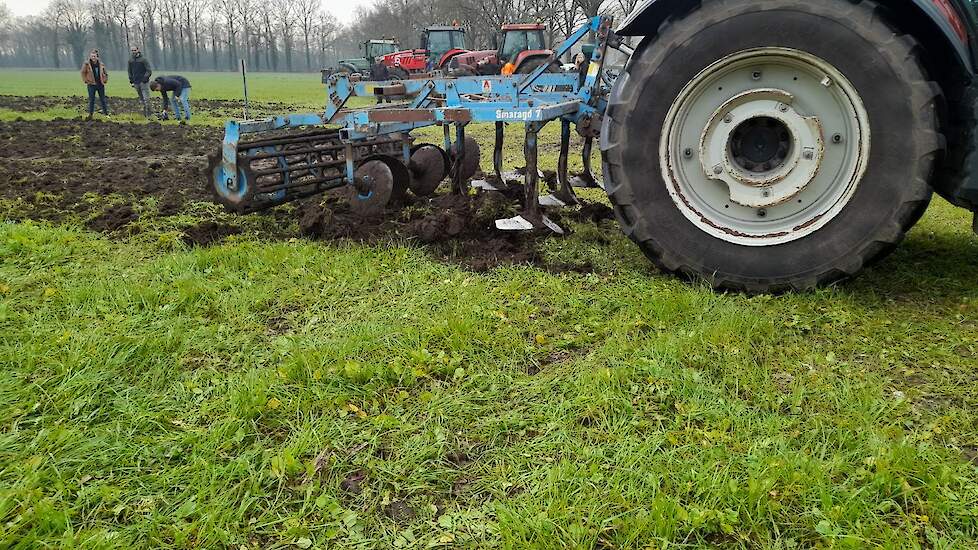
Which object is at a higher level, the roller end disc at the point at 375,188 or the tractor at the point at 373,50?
the tractor at the point at 373,50

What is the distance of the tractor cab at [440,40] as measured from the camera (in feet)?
77.2

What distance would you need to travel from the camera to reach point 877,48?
2.85m

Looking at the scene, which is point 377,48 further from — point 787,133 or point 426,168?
point 787,133

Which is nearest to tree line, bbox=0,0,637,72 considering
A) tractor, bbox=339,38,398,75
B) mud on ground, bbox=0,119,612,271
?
tractor, bbox=339,38,398,75

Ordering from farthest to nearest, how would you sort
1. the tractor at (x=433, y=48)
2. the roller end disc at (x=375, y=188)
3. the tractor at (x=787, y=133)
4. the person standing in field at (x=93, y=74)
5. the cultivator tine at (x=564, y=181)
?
the tractor at (x=433, y=48), the person standing in field at (x=93, y=74), the cultivator tine at (x=564, y=181), the roller end disc at (x=375, y=188), the tractor at (x=787, y=133)

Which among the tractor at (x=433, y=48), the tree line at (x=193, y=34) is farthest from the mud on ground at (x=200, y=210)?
the tree line at (x=193, y=34)

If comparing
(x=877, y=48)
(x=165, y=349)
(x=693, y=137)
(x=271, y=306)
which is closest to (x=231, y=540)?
(x=165, y=349)

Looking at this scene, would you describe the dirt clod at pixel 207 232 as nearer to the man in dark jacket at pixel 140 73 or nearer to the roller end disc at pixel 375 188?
the roller end disc at pixel 375 188

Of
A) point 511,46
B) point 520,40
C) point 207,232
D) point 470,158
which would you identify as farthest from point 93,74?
point 207,232

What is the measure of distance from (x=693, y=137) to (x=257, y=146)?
11.7ft

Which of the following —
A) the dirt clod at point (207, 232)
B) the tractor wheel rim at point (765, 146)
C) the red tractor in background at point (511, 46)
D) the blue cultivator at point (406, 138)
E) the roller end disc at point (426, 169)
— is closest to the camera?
the tractor wheel rim at point (765, 146)

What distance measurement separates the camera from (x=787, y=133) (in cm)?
324

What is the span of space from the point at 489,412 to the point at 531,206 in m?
2.58

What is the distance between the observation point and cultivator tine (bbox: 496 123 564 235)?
4422 mm
